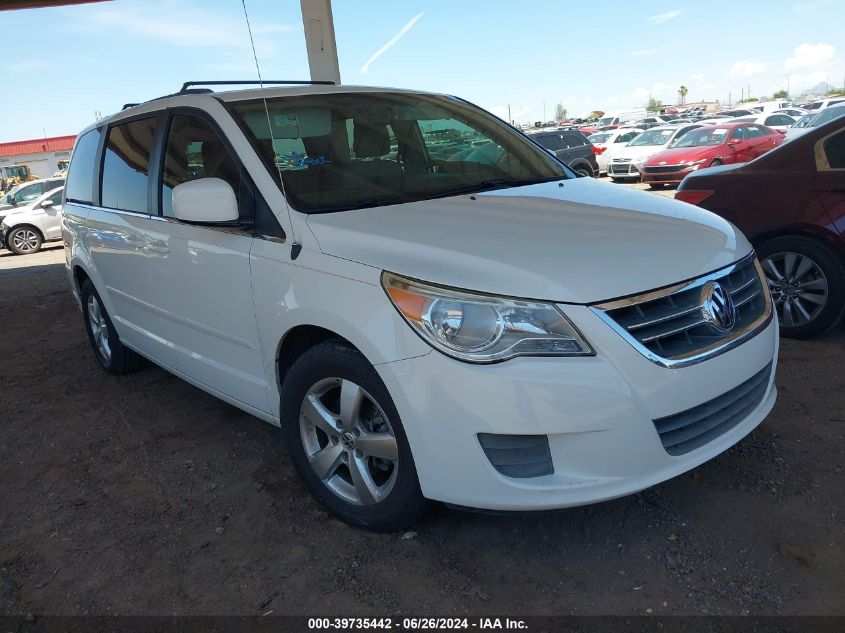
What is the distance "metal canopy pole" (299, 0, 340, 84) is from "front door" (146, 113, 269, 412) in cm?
790

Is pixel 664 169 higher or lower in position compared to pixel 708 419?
lower

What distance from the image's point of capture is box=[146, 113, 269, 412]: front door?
284cm

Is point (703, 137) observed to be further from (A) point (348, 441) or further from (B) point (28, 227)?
(B) point (28, 227)

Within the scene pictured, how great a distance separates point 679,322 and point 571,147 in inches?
648

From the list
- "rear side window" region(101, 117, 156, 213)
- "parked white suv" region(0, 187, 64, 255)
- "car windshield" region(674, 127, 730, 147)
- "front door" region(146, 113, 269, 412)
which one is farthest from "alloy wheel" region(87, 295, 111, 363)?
"car windshield" region(674, 127, 730, 147)

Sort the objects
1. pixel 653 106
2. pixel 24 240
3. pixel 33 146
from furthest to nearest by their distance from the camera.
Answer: pixel 653 106
pixel 33 146
pixel 24 240

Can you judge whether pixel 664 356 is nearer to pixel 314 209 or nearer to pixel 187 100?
pixel 314 209

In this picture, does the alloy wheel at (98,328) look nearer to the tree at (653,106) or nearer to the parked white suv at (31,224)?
the parked white suv at (31,224)

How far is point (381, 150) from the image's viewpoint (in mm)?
3189

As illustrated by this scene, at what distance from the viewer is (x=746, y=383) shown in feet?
7.88

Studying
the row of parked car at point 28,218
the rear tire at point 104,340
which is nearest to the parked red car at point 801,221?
the rear tire at point 104,340

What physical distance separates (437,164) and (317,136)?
605mm

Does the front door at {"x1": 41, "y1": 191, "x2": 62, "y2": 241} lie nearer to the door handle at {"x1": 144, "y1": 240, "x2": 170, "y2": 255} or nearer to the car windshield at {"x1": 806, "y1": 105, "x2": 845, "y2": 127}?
the door handle at {"x1": 144, "y1": 240, "x2": 170, "y2": 255}

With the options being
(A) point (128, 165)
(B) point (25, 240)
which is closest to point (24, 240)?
(B) point (25, 240)
